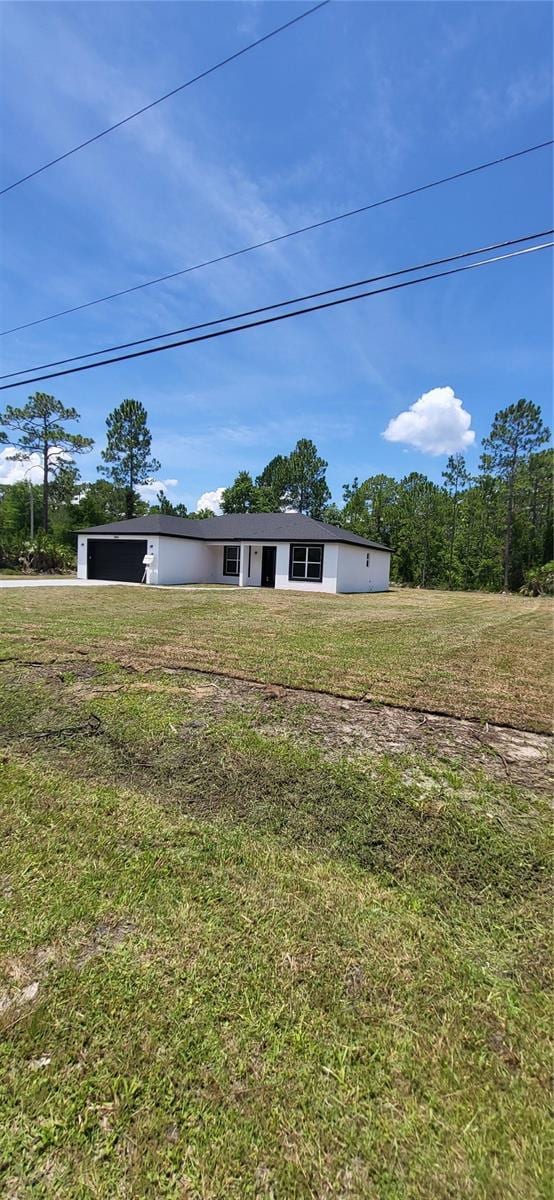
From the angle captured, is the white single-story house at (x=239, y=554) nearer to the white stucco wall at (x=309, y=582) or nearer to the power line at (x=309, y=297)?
the white stucco wall at (x=309, y=582)

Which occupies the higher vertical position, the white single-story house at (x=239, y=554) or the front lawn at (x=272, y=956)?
the white single-story house at (x=239, y=554)

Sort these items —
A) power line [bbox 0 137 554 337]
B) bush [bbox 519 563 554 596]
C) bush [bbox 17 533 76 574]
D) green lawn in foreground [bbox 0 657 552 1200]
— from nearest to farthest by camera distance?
green lawn in foreground [bbox 0 657 552 1200]
power line [bbox 0 137 554 337]
bush [bbox 17 533 76 574]
bush [bbox 519 563 554 596]

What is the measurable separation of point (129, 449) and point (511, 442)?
97.0ft

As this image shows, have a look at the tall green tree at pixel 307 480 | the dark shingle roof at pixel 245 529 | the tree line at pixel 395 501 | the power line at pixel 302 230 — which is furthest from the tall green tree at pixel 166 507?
the power line at pixel 302 230

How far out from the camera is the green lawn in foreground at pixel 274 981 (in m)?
1.26

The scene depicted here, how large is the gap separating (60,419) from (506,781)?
4077 cm

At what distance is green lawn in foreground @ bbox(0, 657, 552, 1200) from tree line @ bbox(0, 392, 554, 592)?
85.3 feet

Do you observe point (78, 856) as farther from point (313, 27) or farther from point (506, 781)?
point (313, 27)

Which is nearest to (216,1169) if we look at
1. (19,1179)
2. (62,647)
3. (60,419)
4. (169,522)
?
A: (19,1179)

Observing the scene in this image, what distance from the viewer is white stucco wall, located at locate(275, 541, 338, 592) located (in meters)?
18.9

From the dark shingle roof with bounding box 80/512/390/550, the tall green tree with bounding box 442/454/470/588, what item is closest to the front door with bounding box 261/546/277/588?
the dark shingle roof with bounding box 80/512/390/550

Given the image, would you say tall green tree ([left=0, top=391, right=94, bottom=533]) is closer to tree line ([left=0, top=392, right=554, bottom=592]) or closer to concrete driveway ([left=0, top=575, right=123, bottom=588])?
tree line ([left=0, top=392, right=554, bottom=592])

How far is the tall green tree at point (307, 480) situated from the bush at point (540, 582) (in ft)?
69.8

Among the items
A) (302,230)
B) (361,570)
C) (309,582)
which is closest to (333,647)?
(302,230)
